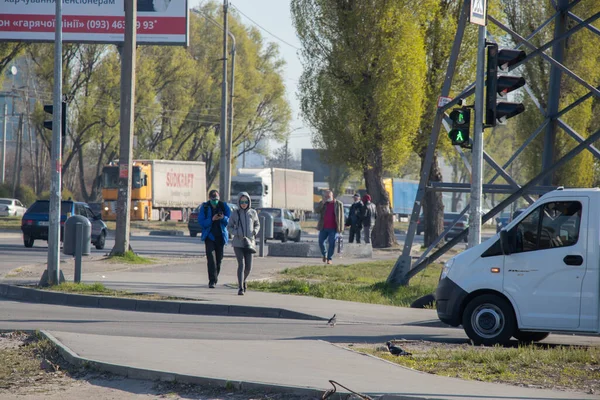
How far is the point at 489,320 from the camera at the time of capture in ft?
37.8

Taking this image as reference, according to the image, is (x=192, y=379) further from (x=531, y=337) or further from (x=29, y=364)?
(x=531, y=337)

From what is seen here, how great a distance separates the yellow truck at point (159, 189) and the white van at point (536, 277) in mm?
45010

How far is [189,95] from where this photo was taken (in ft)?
227

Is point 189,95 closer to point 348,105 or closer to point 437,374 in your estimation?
point 348,105

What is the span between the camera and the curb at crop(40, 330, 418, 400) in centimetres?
743

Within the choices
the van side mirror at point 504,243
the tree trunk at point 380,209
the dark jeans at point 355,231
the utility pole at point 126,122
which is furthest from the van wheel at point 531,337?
the tree trunk at point 380,209

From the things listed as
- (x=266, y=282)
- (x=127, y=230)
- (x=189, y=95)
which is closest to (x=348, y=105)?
(x=127, y=230)

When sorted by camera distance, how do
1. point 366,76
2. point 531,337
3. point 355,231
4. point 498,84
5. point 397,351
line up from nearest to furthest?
point 397,351 → point 531,337 → point 498,84 → point 366,76 → point 355,231

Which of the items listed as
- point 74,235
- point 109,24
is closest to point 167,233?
point 109,24

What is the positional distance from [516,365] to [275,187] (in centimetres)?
6100

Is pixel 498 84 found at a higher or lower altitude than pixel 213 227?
higher

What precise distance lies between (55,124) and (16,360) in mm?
8886

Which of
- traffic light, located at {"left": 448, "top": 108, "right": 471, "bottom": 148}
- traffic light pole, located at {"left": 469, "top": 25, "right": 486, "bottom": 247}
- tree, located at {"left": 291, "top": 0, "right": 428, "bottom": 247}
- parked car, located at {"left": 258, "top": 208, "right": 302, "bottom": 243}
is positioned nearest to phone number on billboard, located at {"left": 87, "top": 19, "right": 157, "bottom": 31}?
tree, located at {"left": 291, "top": 0, "right": 428, "bottom": 247}

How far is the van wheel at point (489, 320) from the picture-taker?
11.4 meters
